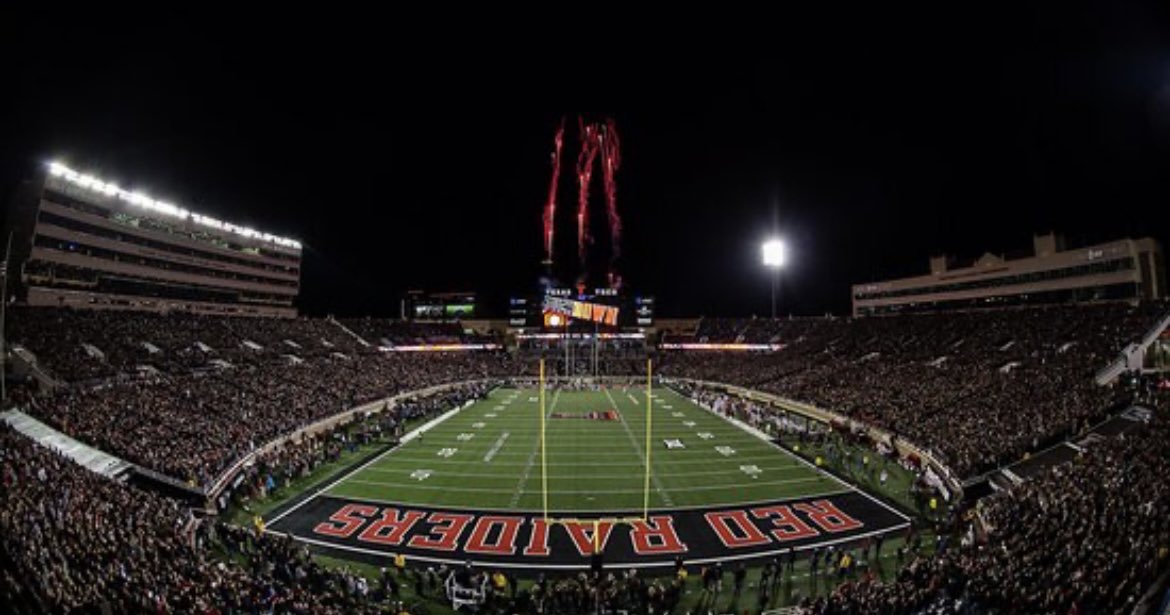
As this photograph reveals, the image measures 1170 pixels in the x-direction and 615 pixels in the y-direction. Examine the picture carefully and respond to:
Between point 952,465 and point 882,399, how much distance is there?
569 inches

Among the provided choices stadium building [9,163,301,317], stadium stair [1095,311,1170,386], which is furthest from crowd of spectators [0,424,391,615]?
stadium stair [1095,311,1170,386]

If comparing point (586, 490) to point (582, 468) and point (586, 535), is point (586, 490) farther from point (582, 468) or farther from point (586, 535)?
point (586, 535)

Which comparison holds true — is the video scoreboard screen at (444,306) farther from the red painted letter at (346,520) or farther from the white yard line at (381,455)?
the red painted letter at (346,520)

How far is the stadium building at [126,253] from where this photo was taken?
4412 cm

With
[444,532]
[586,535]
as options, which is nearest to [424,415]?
[444,532]

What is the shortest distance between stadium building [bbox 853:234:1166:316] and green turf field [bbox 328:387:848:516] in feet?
98.0

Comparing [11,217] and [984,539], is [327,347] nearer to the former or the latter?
[11,217]

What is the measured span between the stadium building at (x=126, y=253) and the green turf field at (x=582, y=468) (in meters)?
32.0

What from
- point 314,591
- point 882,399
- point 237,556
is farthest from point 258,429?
point 882,399

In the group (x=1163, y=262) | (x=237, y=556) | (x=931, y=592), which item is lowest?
(x=237, y=556)

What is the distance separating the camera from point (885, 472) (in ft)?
92.3

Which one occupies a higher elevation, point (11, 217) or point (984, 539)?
point (11, 217)

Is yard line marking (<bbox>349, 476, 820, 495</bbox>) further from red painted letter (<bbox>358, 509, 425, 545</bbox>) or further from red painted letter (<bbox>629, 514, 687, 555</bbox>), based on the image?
red painted letter (<bbox>629, 514, 687, 555</bbox>)

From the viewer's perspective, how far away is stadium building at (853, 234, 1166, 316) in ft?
138
